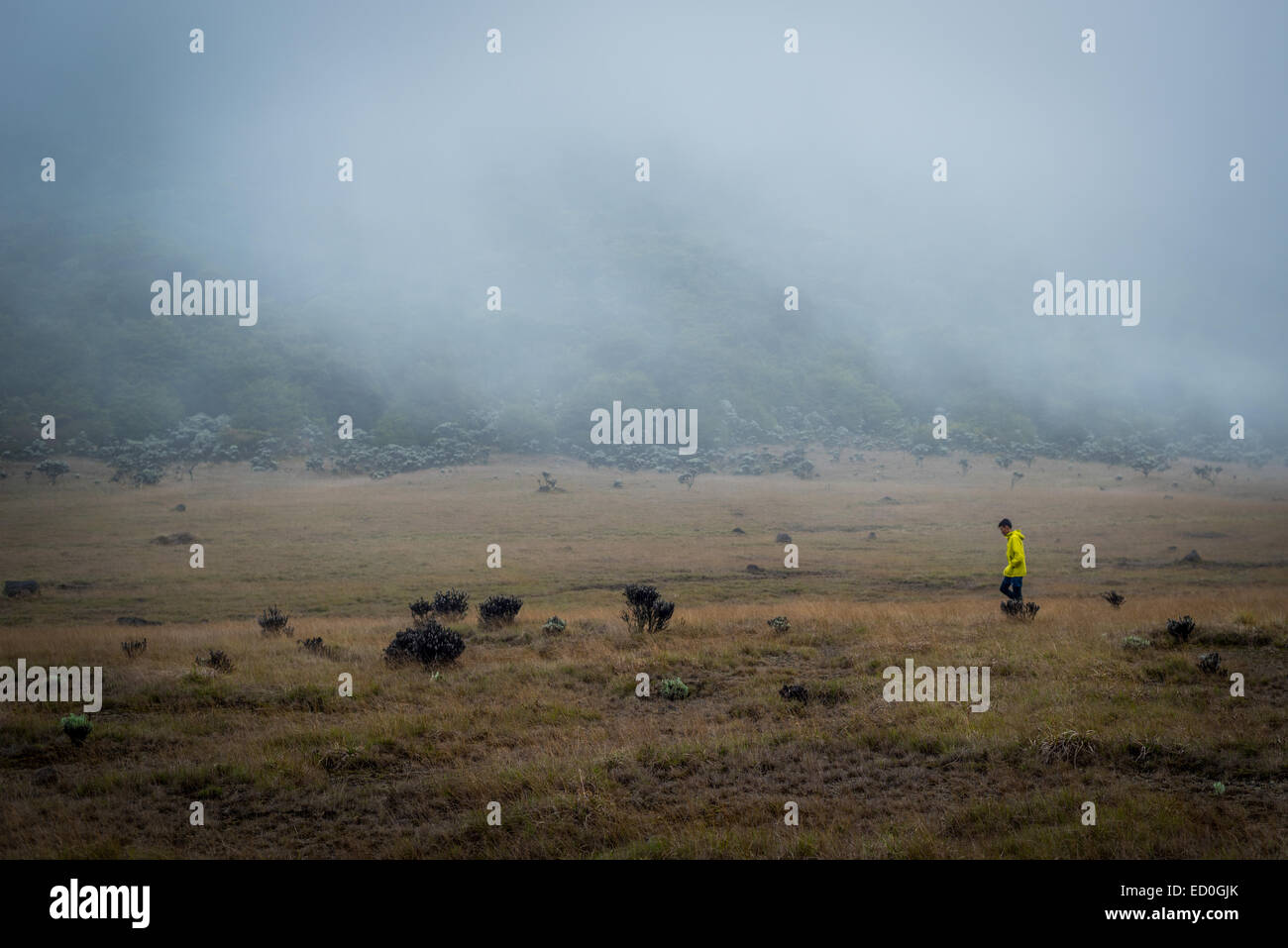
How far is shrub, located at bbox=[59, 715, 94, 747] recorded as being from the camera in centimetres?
1030

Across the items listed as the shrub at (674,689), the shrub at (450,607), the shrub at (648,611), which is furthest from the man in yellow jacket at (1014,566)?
the shrub at (450,607)

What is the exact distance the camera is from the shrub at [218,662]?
14.5 m

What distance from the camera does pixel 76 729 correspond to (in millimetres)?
10297

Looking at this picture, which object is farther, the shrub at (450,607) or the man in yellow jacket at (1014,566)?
the shrub at (450,607)

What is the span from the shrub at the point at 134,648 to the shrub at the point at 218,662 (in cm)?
186

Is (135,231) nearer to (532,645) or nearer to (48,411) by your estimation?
(48,411)

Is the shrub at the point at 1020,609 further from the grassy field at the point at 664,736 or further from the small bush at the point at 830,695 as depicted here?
the small bush at the point at 830,695

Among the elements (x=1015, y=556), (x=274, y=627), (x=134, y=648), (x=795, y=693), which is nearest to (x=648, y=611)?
(x=795, y=693)

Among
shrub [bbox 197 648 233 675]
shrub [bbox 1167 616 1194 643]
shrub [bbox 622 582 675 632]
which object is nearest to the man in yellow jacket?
shrub [bbox 1167 616 1194 643]

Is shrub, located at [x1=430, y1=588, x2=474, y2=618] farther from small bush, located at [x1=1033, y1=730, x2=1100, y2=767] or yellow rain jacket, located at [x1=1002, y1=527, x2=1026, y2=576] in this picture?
small bush, located at [x1=1033, y1=730, x2=1100, y2=767]

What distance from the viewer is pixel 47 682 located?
1305cm

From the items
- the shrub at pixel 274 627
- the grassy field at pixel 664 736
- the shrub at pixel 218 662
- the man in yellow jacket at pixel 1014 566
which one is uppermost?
the man in yellow jacket at pixel 1014 566
